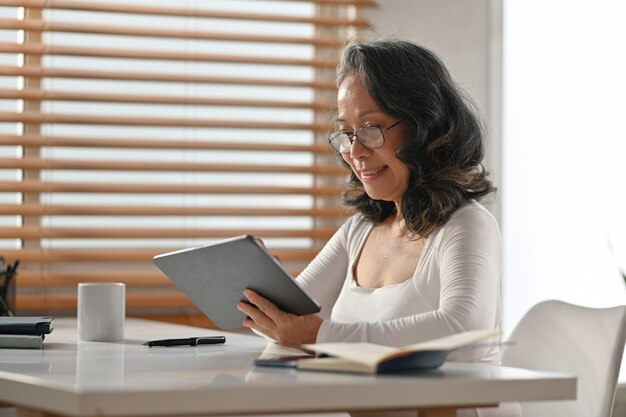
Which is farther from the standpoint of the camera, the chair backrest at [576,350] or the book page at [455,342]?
the chair backrest at [576,350]

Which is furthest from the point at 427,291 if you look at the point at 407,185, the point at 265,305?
the point at 265,305

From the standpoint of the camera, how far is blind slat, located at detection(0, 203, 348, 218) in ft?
9.80

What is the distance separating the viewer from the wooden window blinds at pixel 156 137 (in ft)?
9.95

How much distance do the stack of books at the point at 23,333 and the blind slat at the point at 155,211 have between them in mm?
1084

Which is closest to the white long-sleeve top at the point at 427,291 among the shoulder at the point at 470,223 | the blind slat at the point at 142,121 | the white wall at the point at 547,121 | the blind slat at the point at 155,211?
the shoulder at the point at 470,223

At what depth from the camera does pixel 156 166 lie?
3.12m

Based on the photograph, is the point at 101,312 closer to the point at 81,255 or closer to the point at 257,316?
the point at 257,316

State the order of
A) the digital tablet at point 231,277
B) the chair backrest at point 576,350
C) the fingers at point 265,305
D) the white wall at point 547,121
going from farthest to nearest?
the white wall at point 547,121 → the chair backrest at point 576,350 → the fingers at point 265,305 → the digital tablet at point 231,277

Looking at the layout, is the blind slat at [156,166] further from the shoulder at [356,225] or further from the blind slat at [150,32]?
the shoulder at [356,225]

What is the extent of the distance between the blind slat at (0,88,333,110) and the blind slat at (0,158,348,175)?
188 millimetres

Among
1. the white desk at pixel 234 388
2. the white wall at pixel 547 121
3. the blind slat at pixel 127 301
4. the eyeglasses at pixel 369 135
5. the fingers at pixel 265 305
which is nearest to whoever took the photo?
the white desk at pixel 234 388

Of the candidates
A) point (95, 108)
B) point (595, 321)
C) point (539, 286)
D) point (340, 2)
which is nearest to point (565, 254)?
point (539, 286)

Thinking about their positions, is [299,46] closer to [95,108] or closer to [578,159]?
[95,108]

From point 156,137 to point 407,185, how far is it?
3.68 feet
